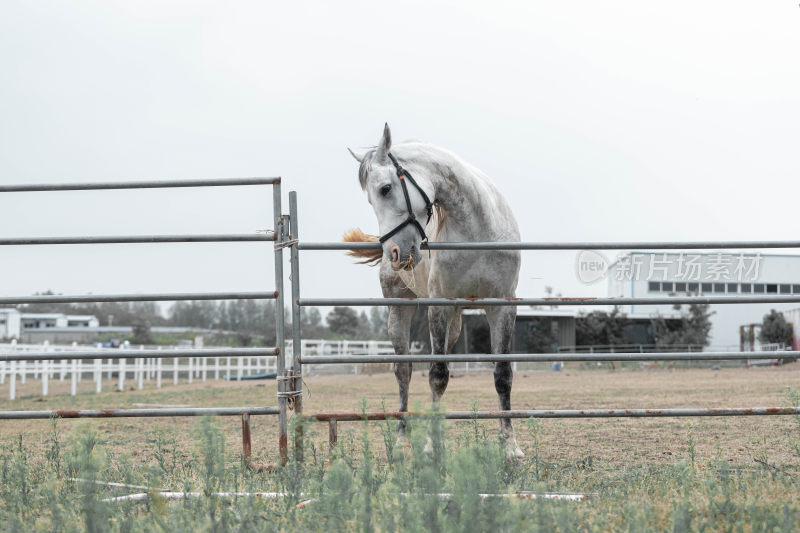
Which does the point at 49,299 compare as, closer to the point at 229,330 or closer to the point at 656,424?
the point at 656,424

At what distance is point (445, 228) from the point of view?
4.89 meters

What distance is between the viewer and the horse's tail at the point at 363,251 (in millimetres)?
5672

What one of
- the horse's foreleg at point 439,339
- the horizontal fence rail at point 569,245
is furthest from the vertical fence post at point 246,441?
the horse's foreleg at point 439,339

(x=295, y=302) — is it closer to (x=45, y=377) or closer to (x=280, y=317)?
(x=280, y=317)

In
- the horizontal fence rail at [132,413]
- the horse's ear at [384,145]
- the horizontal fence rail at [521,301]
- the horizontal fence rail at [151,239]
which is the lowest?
the horizontal fence rail at [132,413]

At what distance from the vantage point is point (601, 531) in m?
2.21

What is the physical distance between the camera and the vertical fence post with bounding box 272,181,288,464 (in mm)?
4004

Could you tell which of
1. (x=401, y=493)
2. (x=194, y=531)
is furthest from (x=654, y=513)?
(x=194, y=531)

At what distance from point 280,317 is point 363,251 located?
190 cm

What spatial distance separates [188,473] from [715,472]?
8.28ft

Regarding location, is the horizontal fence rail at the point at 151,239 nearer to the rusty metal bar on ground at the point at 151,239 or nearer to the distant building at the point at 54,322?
the rusty metal bar on ground at the point at 151,239

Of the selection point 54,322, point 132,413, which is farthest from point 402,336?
point 54,322

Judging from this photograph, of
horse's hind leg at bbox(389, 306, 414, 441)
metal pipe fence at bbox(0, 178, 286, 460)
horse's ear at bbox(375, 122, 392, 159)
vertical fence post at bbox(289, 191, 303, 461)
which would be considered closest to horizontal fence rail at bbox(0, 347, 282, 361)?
metal pipe fence at bbox(0, 178, 286, 460)

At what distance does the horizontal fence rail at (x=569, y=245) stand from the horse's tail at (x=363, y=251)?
123 centimetres
